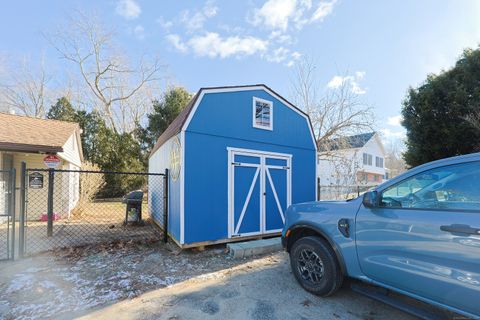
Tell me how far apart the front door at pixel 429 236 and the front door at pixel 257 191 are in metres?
3.31

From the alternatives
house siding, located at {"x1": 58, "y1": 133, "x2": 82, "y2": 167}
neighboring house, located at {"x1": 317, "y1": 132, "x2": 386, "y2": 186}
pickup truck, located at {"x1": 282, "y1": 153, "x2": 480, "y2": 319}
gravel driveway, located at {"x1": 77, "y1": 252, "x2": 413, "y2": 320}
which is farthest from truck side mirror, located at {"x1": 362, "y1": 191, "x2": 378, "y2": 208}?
neighboring house, located at {"x1": 317, "y1": 132, "x2": 386, "y2": 186}

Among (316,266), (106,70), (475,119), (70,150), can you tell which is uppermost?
(106,70)

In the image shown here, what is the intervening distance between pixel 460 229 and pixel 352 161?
45.4 ft

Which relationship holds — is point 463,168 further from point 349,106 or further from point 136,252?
point 349,106

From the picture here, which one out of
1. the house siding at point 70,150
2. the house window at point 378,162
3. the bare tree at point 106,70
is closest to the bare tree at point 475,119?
the house siding at point 70,150

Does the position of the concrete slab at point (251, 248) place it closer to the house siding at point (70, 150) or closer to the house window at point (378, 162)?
the house siding at point (70, 150)

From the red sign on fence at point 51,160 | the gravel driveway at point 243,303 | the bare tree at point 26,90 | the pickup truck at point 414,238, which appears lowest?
the gravel driveway at point 243,303

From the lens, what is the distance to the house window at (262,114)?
6379 millimetres

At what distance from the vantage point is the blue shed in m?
5.37

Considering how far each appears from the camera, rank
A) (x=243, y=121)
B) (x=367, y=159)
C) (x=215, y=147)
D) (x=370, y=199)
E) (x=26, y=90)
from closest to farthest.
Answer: (x=370, y=199) → (x=215, y=147) → (x=243, y=121) → (x=26, y=90) → (x=367, y=159)

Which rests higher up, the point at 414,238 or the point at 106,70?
the point at 106,70

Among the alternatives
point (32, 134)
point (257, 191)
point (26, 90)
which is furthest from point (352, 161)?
point (26, 90)

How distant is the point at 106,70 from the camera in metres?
23.6

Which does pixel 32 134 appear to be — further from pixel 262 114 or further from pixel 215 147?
pixel 262 114
